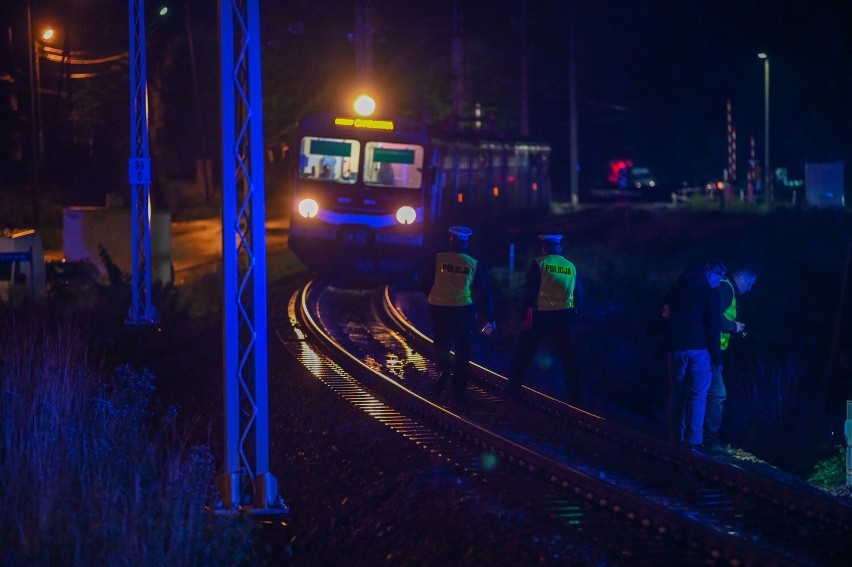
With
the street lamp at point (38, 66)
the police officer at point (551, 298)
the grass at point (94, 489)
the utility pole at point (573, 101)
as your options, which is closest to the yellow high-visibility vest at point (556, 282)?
the police officer at point (551, 298)

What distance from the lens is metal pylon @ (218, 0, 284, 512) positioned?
24.7 feet

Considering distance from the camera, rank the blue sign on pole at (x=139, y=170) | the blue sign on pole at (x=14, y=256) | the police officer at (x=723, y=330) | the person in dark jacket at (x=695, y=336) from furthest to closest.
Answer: the blue sign on pole at (x=14, y=256) < the blue sign on pole at (x=139, y=170) < the police officer at (x=723, y=330) < the person in dark jacket at (x=695, y=336)

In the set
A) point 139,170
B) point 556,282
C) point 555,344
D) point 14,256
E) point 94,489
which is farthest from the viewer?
point 14,256

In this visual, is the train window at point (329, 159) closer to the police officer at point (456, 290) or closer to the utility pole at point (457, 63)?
the police officer at point (456, 290)

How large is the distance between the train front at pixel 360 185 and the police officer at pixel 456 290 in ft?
33.2

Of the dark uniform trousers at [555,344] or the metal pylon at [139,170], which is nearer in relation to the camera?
the dark uniform trousers at [555,344]

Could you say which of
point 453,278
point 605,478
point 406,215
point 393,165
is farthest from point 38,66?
point 605,478

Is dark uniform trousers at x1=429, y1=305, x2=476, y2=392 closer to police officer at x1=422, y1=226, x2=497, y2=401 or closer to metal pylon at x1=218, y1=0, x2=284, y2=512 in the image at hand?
police officer at x1=422, y1=226, x2=497, y2=401

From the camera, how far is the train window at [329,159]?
72.9 feet

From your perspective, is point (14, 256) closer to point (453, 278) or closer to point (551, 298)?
point (453, 278)

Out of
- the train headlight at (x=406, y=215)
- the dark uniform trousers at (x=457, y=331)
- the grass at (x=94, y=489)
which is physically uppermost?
the train headlight at (x=406, y=215)

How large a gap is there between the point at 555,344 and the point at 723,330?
6.27 feet

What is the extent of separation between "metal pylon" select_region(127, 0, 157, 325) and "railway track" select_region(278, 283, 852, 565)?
11.8ft

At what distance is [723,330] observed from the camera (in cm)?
1083
